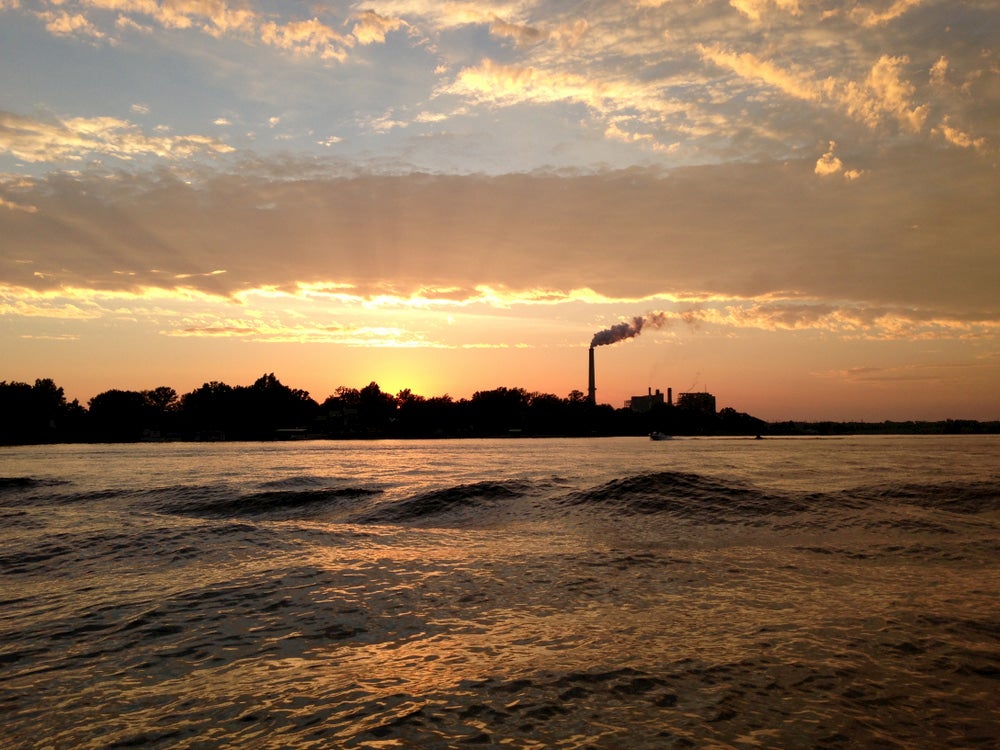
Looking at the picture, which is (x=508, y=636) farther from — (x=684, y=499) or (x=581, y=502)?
(x=684, y=499)

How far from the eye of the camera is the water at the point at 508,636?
6172mm

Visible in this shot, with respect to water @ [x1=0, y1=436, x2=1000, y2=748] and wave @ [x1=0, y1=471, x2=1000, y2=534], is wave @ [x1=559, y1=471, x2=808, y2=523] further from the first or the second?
water @ [x1=0, y1=436, x2=1000, y2=748]

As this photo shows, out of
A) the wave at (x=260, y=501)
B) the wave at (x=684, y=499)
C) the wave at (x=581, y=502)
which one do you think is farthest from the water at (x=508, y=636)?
the wave at (x=260, y=501)

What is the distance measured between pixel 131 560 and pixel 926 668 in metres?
15.1

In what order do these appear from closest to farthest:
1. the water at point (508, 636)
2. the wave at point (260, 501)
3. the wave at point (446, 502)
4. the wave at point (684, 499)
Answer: the water at point (508, 636)
the wave at point (684, 499)
the wave at point (446, 502)
the wave at point (260, 501)

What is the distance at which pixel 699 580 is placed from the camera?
12234 mm

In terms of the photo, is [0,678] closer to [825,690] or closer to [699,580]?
[825,690]

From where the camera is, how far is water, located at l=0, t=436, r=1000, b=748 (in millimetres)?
6172

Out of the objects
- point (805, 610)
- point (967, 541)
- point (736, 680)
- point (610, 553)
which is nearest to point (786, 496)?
point (967, 541)

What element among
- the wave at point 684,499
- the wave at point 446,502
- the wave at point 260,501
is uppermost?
the wave at point 684,499

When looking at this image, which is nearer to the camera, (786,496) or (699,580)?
(699,580)

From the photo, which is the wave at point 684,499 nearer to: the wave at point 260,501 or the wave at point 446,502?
the wave at point 446,502

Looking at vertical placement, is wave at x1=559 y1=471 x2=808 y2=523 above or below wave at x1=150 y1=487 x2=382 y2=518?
above

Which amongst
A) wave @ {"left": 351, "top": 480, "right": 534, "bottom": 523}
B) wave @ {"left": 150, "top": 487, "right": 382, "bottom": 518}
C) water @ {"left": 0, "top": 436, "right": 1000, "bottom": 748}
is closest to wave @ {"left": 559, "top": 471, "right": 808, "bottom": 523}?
water @ {"left": 0, "top": 436, "right": 1000, "bottom": 748}
